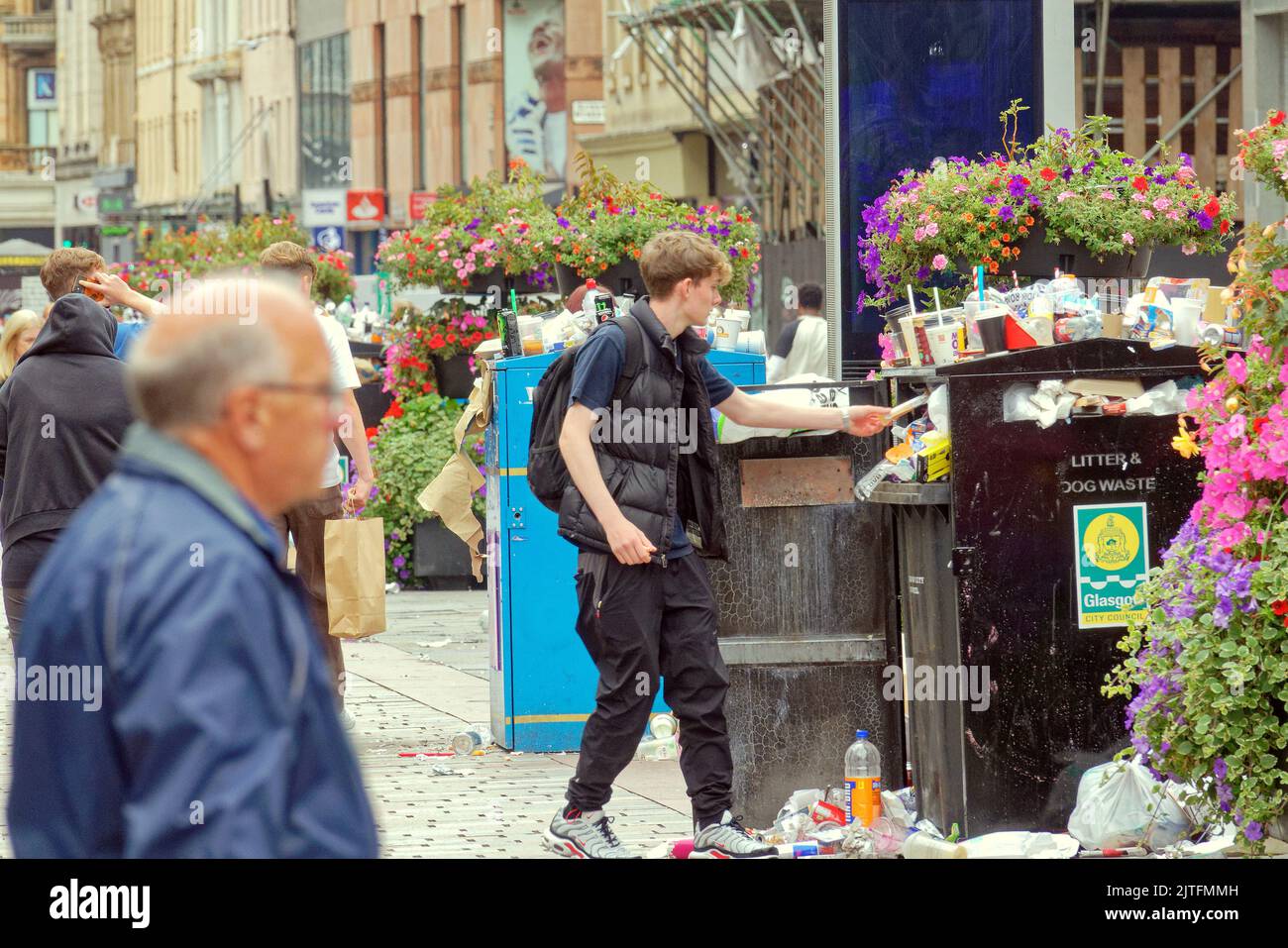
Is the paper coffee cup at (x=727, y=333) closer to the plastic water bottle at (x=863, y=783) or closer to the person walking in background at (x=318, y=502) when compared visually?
the person walking in background at (x=318, y=502)

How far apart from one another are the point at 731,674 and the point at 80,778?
4.93 meters

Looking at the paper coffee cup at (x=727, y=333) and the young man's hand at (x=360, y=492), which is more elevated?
the paper coffee cup at (x=727, y=333)

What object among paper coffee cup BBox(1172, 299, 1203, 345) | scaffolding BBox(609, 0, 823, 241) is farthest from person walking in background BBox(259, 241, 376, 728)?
scaffolding BBox(609, 0, 823, 241)

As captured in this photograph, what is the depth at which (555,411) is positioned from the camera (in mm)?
6824

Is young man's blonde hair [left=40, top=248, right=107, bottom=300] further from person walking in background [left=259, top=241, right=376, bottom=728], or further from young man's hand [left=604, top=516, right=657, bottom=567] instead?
young man's hand [left=604, top=516, right=657, bottom=567]

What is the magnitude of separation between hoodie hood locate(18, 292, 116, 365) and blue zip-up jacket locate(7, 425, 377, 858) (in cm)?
515

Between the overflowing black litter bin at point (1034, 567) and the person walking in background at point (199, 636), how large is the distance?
4.10 meters

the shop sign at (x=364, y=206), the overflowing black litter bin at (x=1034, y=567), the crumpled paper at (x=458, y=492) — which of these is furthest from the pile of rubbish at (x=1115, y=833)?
the shop sign at (x=364, y=206)

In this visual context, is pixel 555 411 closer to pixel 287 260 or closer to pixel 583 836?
pixel 583 836

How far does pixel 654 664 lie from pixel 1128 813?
1.46 meters

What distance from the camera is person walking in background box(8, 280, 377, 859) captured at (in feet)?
8.20

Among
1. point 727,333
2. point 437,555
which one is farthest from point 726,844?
point 437,555

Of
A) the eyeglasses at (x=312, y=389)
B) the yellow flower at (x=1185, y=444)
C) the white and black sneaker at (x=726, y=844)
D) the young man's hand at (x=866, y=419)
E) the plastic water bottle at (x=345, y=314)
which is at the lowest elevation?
the white and black sneaker at (x=726, y=844)

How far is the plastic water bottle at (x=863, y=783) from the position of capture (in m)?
7.07
